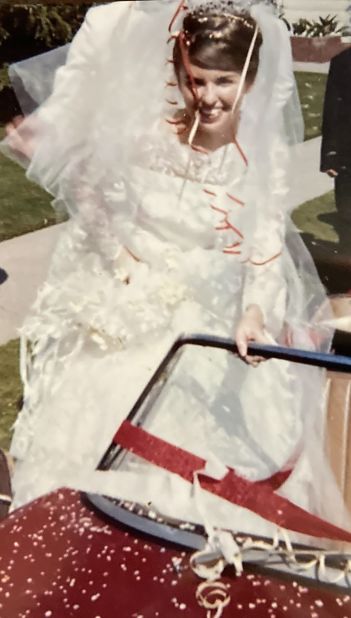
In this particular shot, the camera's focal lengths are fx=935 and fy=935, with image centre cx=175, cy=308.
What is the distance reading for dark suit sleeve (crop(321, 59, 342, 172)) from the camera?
398cm

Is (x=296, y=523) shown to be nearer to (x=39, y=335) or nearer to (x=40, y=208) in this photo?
(x=39, y=335)

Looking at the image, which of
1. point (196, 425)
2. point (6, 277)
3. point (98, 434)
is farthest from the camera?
point (6, 277)

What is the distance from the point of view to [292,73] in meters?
2.13

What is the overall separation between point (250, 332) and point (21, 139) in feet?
2.52

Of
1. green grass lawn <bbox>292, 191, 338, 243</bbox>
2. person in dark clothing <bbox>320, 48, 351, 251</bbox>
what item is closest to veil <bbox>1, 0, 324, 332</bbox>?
person in dark clothing <bbox>320, 48, 351, 251</bbox>

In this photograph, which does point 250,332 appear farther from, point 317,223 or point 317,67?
point 317,223

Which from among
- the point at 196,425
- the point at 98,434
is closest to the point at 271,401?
the point at 196,425

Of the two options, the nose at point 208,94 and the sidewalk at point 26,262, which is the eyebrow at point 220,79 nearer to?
the nose at point 208,94

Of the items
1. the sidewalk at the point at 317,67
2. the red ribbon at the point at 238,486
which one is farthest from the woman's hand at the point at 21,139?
the sidewalk at the point at 317,67

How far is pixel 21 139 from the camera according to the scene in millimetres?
2232

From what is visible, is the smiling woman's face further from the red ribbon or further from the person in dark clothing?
the person in dark clothing

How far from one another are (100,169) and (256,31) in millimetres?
478

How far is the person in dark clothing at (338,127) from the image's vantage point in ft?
13.0

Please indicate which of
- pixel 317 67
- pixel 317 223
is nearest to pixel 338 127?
pixel 317 67
